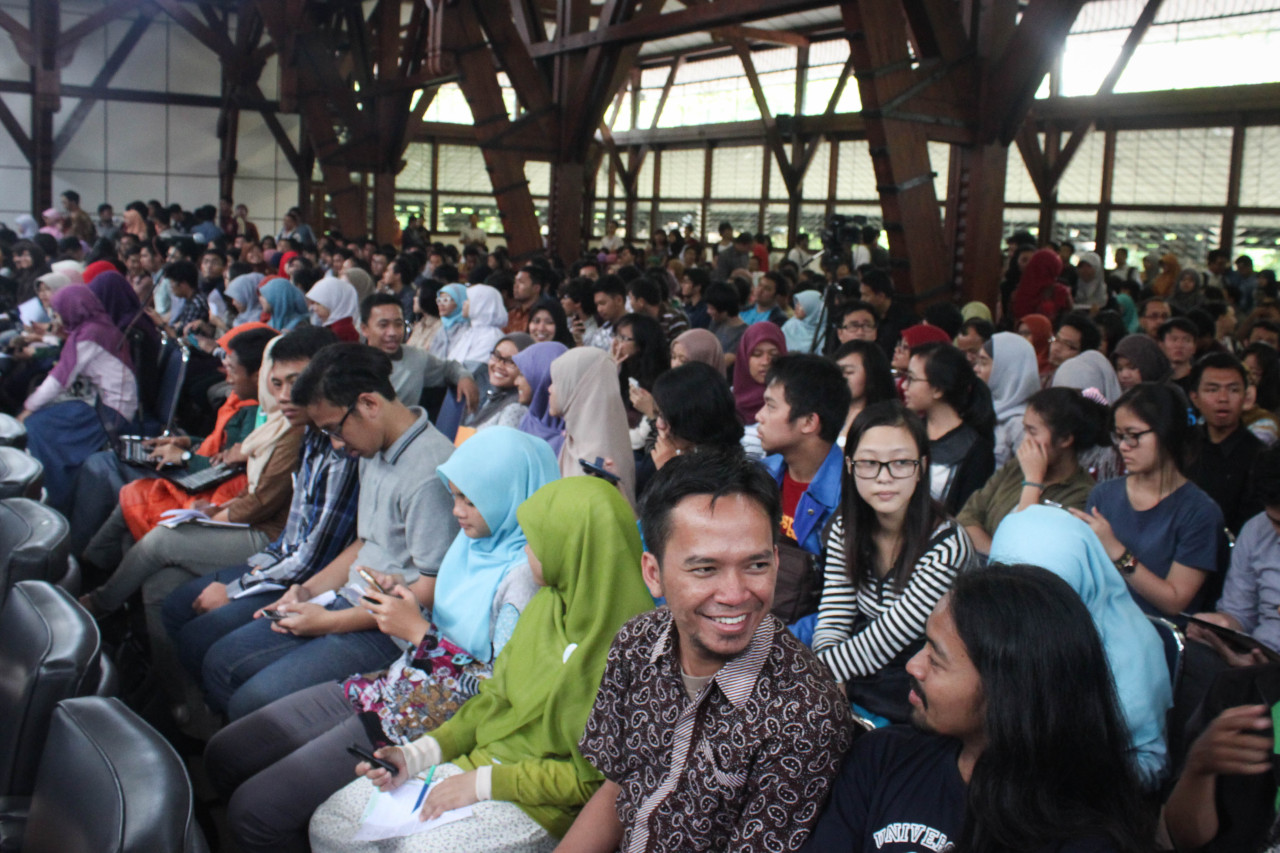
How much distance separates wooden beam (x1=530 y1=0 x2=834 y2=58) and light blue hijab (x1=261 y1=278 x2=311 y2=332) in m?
2.86

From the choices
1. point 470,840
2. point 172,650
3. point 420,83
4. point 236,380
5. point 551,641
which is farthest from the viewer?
point 420,83

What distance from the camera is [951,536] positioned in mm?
2023

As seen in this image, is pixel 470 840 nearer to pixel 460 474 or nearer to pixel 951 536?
pixel 460 474

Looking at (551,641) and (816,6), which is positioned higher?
(816,6)

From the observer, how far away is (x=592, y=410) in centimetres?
334

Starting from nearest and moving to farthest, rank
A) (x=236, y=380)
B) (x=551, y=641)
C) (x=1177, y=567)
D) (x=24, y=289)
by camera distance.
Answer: (x=551, y=641)
(x=1177, y=567)
(x=236, y=380)
(x=24, y=289)

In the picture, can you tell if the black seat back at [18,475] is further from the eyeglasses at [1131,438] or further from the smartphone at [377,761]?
the eyeglasses at [1131,438]

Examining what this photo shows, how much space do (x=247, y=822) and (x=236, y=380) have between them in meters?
2.31

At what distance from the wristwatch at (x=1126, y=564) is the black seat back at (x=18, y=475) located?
8.68 ft

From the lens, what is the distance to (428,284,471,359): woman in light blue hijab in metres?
5.98

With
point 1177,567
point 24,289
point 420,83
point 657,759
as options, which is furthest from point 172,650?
point 420,83

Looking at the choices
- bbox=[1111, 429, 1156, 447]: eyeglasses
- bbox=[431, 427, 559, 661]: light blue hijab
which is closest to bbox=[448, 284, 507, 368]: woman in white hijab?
bbox=[431, 427, 559, 661]: light blue hijab

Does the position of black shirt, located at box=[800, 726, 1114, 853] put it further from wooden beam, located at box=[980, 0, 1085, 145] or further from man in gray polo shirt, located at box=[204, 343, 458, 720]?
wooden beam, located at box=[980, 0, 1085, 145]

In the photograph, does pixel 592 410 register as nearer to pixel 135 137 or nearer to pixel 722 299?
pixel 722 299
